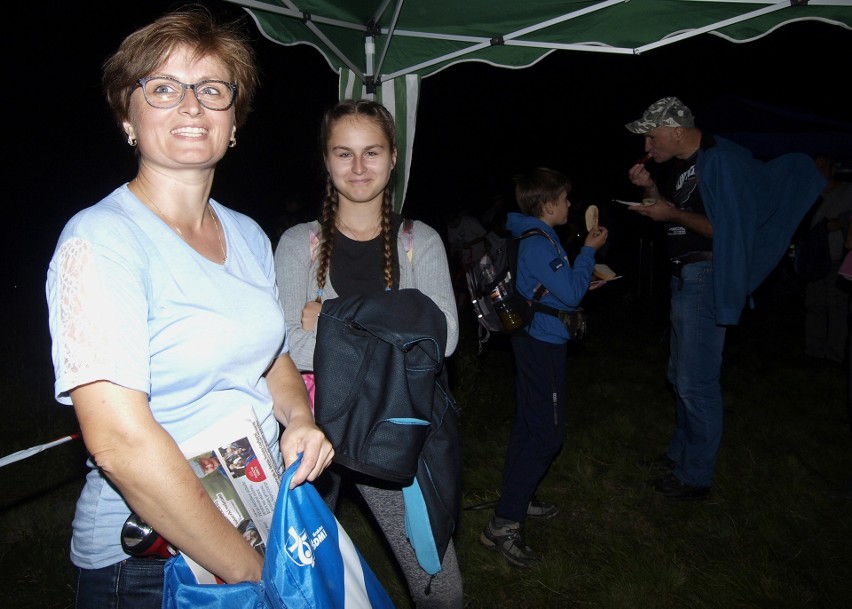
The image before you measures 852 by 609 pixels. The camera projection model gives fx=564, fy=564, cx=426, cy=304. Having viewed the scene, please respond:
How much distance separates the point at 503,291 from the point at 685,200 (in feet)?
4.59

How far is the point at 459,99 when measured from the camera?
2281cm

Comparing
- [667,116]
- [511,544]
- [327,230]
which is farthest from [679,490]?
[327,230]

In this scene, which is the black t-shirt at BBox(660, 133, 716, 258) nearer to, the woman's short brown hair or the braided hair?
the braided hair

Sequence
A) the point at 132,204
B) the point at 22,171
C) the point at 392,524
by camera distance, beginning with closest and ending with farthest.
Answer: the point at 132,204 → the point at 392,524 → the point at 22,171

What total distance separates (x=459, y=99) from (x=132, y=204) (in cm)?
2307

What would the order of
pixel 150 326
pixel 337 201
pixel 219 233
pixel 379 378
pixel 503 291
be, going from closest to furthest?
1. pixel 150 326
2. pixel 219 233
3. pixel 379 378
4. pixel 337 201
5. pixel 503 291

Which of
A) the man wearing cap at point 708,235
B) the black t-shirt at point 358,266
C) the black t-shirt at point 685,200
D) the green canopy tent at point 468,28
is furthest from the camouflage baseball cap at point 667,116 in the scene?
the black t-shirt at point 358,266

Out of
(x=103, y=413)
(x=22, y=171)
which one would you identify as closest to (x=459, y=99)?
(x=22, y=171)

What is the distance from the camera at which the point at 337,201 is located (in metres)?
2.29

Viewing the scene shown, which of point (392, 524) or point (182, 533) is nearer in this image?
point (182, 533)

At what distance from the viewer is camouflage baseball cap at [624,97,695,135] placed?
3479mm

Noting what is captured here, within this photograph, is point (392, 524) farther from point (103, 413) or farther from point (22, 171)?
point (22, 171)

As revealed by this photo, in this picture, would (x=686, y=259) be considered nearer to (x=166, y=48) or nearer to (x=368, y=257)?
(x=368, y=257)

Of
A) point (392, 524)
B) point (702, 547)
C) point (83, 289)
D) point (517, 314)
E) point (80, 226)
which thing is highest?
point (80, 226)
